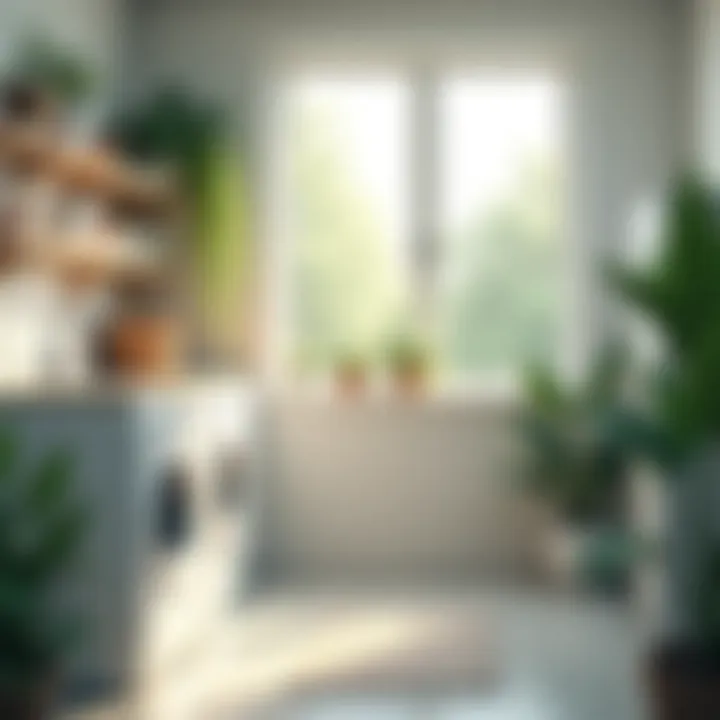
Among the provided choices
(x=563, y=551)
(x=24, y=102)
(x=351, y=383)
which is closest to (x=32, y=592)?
(x=24, y=102)

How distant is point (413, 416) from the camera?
5.66m

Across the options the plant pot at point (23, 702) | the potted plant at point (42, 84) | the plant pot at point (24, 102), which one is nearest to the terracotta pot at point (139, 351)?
the potted plant at point (42, 84)

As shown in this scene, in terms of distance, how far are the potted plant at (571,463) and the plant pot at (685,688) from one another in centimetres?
215

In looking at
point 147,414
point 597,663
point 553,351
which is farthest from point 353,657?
point 553,351

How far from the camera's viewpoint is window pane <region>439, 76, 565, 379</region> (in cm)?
582

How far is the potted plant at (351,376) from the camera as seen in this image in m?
5.67

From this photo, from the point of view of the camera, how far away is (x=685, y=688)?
2852mm

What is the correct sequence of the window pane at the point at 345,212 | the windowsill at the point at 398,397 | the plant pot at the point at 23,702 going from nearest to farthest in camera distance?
the plant pot at the point at 23,702 < the windowsill at the point at 398,397 < the window pane at the point at 345,212

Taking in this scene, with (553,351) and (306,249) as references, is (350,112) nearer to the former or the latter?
(306,249)

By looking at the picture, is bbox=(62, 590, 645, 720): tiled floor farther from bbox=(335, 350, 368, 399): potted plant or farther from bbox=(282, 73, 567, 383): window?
bbox=(282, 73, 567, 383): window

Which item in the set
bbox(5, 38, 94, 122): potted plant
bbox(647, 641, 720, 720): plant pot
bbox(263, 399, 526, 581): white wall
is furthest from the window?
bbox(647, 641, 720, 720): plant pot

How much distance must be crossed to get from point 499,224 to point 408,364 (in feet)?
2.46

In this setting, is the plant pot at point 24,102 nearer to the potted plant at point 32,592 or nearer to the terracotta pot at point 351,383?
the potted plant at point 32,592

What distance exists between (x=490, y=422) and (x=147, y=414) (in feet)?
7.48
